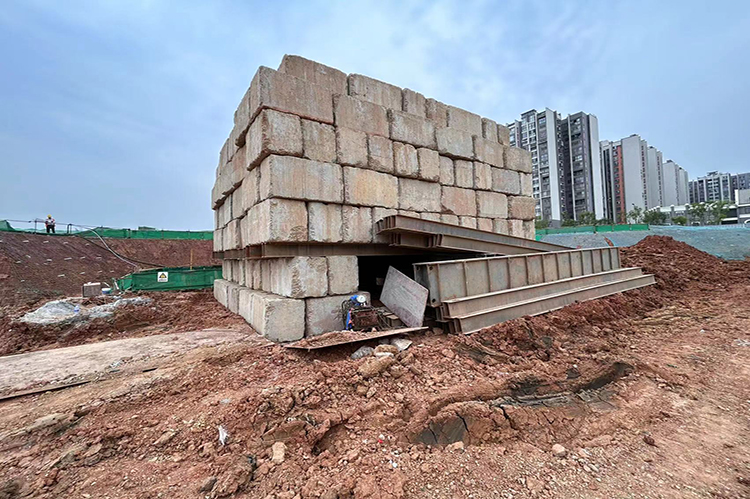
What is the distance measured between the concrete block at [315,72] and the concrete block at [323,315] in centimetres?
415

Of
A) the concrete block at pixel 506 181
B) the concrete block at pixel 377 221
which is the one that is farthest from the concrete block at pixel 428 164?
the concrete block at pixel 506 181

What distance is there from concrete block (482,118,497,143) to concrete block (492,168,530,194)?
96cm

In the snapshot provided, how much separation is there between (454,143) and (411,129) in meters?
1.47

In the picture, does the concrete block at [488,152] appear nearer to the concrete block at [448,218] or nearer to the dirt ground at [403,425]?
the concrete block at [448,218]

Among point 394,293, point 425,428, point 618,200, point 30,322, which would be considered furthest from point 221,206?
point 618,200

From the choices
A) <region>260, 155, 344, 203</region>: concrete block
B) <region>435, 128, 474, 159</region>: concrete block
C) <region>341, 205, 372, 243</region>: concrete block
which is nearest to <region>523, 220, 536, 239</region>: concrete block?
<region>435, 128, 474, 159</region>: concrete block

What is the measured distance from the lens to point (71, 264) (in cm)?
1980

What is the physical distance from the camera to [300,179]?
230 inches

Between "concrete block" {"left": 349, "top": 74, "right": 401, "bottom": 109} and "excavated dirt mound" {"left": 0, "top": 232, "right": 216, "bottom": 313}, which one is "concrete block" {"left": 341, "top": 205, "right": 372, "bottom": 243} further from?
"excavated dirt mound" {"left": 0, "top": 232, "right": 216, "bottom": 313}

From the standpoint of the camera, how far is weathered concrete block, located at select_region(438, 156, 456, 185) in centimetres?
810

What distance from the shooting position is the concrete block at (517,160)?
32.2 ft

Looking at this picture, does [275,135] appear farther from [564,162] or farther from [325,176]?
[564,162]

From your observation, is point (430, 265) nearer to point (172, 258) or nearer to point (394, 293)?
point (394, 293)

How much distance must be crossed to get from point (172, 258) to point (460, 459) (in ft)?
97.8
